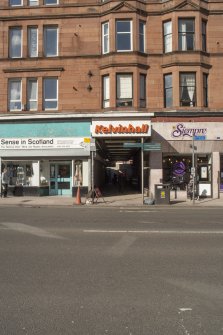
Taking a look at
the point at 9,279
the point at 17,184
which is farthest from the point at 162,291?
the point at 17,184

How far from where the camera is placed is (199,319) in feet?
14.0

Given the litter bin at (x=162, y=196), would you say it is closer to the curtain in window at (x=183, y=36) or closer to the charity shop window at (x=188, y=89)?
the charity shop window at (x=188, y=89)

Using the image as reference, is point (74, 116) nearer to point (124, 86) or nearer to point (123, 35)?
point (124, 86)

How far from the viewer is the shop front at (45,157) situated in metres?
23.0

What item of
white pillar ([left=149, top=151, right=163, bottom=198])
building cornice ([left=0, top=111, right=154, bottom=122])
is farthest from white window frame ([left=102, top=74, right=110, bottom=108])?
white pillar ([left=149, top=151, right=163, bottom=198])

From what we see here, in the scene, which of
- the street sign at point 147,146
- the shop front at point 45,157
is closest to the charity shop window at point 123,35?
the shop front at point 45,157

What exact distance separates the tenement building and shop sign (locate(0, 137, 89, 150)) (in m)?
0.06

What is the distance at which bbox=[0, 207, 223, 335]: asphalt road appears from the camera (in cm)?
417

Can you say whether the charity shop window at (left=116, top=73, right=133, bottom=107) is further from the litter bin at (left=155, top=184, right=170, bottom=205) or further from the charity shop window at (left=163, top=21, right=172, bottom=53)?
the litter bin at (left=155, top=184, right=170, bottom=205)

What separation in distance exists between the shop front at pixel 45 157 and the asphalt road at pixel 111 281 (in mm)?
12921

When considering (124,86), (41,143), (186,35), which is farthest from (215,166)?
(41,143)

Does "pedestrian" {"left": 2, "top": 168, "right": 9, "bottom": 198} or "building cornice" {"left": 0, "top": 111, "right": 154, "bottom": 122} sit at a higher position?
"building cornice" {"left": 0, "top": 111, "right": 154, "bottom": 122}

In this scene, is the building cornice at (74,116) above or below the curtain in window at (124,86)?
below

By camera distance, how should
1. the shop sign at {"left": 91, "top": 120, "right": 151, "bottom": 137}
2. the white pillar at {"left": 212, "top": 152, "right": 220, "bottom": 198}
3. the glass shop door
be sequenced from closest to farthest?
the shop sign at {"left": 91, "top": 120, "right": 151, "bottom": 137} < the white pillar at {"left": 212, "top": 152, "right": 220, "bottom": 198} < the glass shop door
